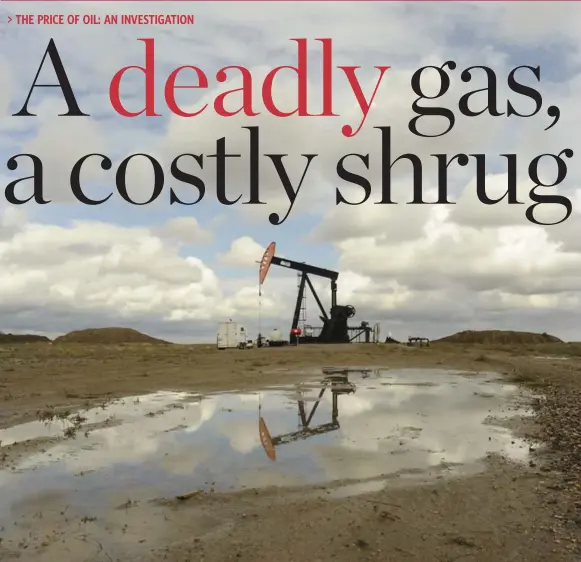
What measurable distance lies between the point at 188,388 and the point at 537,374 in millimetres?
17129

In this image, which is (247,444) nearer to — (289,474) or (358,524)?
(289,474)

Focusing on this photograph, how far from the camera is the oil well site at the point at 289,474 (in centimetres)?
655

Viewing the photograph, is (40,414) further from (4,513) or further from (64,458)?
(4,513)

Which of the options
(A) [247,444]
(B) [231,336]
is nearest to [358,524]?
(A) [247,444]

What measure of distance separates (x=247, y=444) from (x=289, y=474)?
2527 millimetres

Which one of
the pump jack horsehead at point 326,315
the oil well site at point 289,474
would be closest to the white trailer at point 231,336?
the pump jack horsehead at point 326,315

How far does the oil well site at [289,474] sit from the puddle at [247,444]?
0.05m

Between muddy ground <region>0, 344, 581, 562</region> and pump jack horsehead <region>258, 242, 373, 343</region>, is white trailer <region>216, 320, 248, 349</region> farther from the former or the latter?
muddy ground <region>0, 344, 581, 562</region>

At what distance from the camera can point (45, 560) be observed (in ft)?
20.1

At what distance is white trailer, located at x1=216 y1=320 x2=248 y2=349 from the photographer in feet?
169

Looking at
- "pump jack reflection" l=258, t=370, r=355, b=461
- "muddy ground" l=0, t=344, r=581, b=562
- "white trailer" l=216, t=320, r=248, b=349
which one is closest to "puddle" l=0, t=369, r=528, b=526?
"pump jack reflection" l=258, t=370, r=355, b=461

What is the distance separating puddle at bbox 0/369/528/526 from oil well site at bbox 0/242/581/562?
50 millimetres

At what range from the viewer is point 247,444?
11.8 metres

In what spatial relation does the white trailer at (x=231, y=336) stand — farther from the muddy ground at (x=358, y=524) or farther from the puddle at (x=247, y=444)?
the muddy ground at (x=358, y=524)
